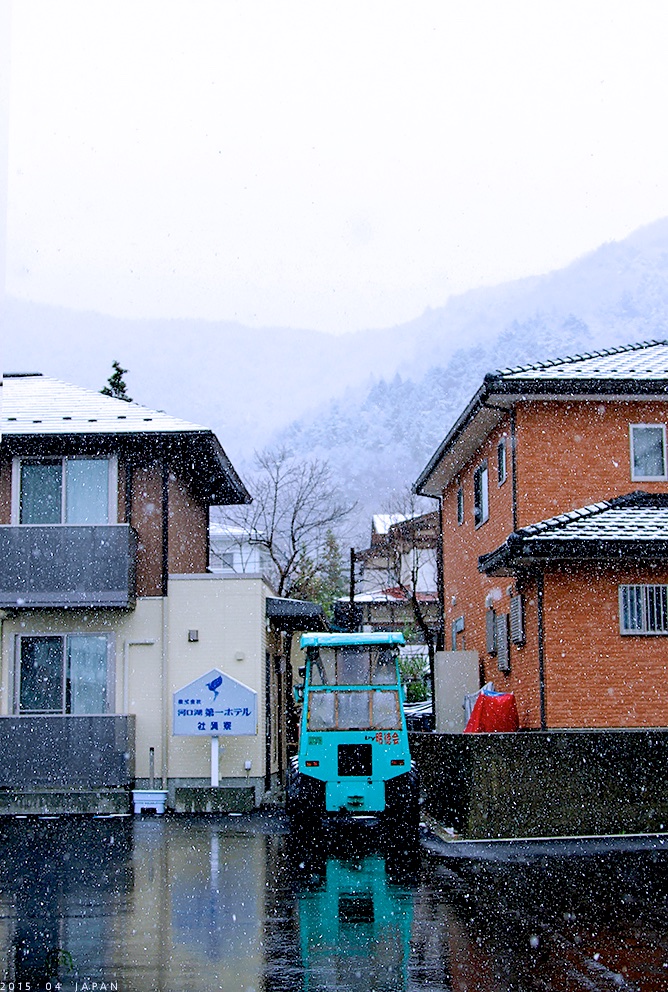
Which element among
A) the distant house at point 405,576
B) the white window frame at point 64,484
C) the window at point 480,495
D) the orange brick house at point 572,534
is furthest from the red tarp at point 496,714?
the distant house at point 405,576

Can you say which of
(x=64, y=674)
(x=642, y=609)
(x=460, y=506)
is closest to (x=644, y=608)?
(x=642, y=609)

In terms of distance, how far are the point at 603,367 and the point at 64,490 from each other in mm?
9690

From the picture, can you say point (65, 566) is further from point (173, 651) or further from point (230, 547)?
point (230, 547)

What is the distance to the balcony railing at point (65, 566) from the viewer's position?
68.0ft

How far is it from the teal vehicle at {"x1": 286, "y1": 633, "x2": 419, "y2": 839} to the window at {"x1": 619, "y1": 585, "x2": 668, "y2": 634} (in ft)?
12.6

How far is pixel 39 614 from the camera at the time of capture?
21.4 meters

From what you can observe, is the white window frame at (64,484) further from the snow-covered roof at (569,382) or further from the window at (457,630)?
the window at (457,630)

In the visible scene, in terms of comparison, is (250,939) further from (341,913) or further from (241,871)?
(241,871)

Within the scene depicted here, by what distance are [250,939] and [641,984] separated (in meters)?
2.88

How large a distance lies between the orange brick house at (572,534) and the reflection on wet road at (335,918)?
153 inches

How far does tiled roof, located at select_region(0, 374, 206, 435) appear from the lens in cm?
2156

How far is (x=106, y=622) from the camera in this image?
21.5 m

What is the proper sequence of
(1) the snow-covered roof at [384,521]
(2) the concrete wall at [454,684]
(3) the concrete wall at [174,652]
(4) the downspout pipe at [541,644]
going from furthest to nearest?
(1) the snow-covered roof at [384,521], (2) the concrete wall at [454,684], (3) the concrete wall at [174,652], (4) the downspout pipe at [541,644]

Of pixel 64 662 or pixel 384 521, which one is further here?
pixel 384 521
